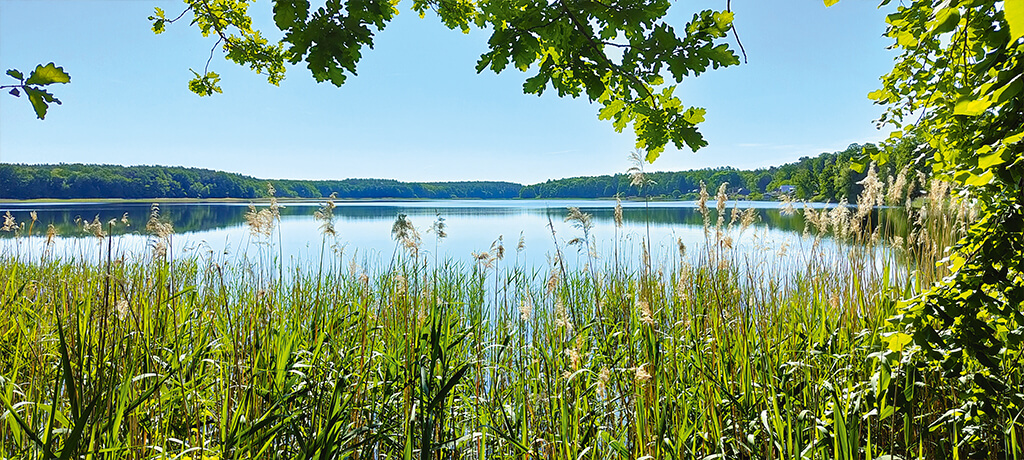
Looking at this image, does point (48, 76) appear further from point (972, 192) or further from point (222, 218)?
point (222, 218)

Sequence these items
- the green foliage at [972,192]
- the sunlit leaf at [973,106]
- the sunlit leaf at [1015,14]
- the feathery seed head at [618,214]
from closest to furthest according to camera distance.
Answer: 1. the sunlit leaf at [1015,14]
2. the sunlit leaf at [973,106]
3. the green foliage at [972,192]
4. the feathery seed head at [618,214]

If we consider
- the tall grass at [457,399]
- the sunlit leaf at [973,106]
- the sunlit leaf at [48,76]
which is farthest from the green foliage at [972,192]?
the sunlit leaf at [48,76]

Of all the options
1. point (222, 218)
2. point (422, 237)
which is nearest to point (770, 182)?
point (422, 237)

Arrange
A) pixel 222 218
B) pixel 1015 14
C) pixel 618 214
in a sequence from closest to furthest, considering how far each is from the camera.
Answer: pixel 1015 14
pixel 618 214
pixel 222 218

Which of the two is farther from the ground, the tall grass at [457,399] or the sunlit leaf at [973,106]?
the sunlit leaf at [973,106]

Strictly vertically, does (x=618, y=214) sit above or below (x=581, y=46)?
below

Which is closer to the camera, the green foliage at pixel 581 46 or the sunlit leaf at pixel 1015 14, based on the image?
the sunlit leaf at pixel 1015 14

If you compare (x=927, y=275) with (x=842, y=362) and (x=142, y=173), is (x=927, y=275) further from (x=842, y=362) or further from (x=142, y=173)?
(x=142, y=173)

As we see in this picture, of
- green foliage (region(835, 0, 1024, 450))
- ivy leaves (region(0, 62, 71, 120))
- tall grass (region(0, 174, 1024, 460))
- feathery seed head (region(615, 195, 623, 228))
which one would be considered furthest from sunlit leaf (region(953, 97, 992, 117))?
feathery seed head (region(615, 195, 623, 228))

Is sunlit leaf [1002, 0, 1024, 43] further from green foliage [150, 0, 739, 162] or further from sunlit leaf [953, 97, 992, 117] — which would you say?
green foliage [150, 0, 739, 162]

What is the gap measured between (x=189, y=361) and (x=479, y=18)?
7.44 feet

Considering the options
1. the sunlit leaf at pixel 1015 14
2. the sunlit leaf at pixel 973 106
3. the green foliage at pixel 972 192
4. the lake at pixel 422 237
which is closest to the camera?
the sunlit leaf at pixel 1015 14

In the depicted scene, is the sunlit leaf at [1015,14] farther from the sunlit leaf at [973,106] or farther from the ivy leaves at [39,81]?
the ivy leaves at [39,81]

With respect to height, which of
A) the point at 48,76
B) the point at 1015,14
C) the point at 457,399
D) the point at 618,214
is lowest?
the point at 457,399
